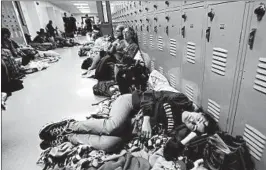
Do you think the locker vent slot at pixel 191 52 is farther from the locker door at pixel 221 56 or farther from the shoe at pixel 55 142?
the shoe at pixel 55 142

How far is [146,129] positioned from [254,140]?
935 millimetres

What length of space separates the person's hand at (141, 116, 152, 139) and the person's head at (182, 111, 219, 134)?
0.39 m

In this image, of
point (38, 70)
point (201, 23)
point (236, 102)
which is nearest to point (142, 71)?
point (201, 23)

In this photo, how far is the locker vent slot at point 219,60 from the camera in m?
1.38

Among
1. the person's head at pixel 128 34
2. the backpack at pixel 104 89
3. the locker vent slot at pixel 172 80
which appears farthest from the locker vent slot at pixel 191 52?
the person's head at pixel 128 34

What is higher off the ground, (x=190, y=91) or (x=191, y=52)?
(x=191, y=52)

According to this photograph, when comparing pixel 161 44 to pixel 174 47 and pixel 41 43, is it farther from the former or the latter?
pixel 41 43

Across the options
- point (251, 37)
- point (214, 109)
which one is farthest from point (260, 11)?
point (214, 109)

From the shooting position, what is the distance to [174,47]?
2.26 meters

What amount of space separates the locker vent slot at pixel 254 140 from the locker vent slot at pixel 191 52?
0.87m

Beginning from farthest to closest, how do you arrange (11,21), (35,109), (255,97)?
(11,21)
(35,109)
(255,97)

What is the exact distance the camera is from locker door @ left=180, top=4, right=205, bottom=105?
1.66 metres

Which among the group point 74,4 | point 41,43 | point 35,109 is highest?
point 74,4

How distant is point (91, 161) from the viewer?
1493 millimetres
